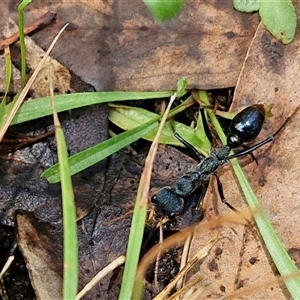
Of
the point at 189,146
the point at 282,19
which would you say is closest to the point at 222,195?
the point at 189,146

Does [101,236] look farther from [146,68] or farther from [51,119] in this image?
[146,68]

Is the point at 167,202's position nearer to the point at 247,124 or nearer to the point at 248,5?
the point at 247,124

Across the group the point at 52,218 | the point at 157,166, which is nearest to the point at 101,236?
the point at 52,218

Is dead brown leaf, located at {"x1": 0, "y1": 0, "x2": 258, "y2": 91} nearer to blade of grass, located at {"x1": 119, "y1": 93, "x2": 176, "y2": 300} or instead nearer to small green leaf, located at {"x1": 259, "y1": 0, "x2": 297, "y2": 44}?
small green leaf, located at {"x1": 259, "y1": 0, "x2": 297, "y2": 44}

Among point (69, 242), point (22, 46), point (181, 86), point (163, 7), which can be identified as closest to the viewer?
point (69, 242)

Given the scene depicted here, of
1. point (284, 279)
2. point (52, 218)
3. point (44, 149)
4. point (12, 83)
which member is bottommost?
point (284, 279)

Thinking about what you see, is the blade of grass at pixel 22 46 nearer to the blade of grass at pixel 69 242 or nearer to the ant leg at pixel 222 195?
the blade of grass at pixel 69 242

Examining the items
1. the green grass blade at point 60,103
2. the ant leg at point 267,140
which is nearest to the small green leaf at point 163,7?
the green grass blade at point 60,103
